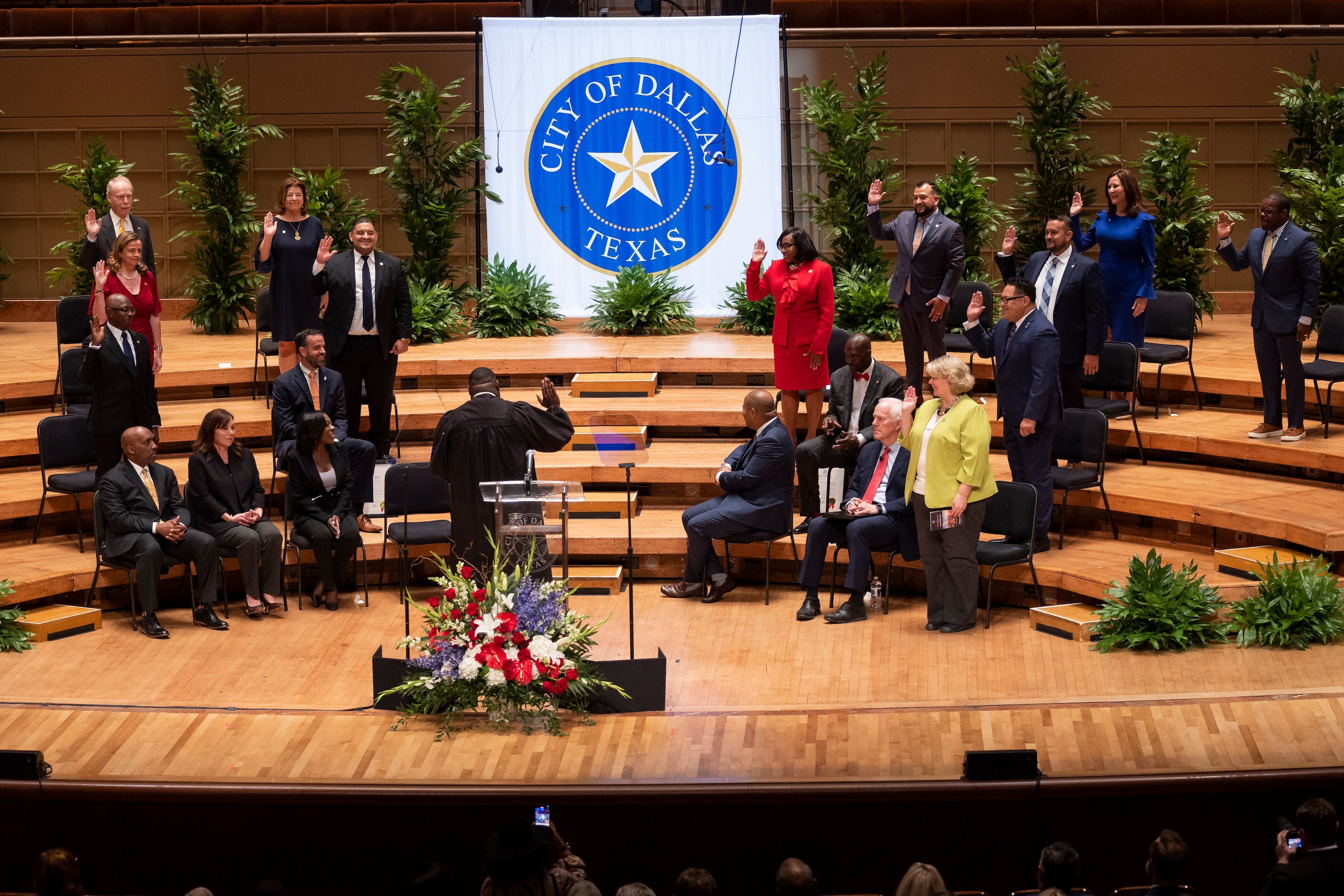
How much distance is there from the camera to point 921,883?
10.7 feet

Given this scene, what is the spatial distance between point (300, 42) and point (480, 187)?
2.57 m

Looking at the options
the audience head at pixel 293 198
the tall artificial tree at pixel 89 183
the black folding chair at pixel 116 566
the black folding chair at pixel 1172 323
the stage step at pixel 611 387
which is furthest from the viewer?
the tall artificial tree at pixel 89 183

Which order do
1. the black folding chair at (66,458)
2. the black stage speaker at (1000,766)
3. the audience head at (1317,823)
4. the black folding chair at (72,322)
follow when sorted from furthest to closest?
the black folding chair at (72,322)
the black folding chair at (66,458)
the black stage speaker at (1000,766)
the audience head at (1317,823)

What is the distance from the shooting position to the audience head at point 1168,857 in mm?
3385

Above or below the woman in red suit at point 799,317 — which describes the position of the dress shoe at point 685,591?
below

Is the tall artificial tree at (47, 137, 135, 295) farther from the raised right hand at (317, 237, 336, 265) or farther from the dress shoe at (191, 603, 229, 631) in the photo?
the dress shoe at (191, 603, 229, 631)

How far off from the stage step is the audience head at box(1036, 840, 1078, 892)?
5.54m

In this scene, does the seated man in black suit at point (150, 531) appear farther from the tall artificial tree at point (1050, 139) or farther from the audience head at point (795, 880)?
the tall artificial tree at point (1050, 139)

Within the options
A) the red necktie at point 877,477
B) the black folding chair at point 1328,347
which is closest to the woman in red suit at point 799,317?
the red necktie at point 877,477

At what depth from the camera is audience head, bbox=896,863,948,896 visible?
3.25m

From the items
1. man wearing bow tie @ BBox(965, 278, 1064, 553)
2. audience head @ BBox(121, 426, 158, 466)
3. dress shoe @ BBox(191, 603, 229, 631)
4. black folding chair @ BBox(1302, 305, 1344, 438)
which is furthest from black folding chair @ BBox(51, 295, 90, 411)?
black folding chair @ BBox(1302, 305, 1344, 438)

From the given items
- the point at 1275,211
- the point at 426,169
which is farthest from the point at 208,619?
the point at 1275,211

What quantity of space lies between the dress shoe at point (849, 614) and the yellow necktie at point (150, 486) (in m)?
3.25

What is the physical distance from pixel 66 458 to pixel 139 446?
0.97 metres
